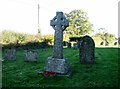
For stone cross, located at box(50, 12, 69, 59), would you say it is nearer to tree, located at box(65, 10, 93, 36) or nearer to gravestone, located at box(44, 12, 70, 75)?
gravestone, located at box(44, 12, 70, 75)

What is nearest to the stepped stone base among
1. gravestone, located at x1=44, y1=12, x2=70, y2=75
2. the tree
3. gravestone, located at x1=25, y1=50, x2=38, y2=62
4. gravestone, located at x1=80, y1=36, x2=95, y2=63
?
gravestone, located at x1=44, y1=12, x2=70, y2=75

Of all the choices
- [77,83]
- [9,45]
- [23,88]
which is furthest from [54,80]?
[9,45]

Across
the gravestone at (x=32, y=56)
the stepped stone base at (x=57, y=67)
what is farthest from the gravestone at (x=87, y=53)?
the stepped stone base at (x=57, y=67)

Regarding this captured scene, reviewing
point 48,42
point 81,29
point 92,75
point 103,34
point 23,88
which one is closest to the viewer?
point 23,88

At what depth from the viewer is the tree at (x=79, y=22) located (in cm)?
8150

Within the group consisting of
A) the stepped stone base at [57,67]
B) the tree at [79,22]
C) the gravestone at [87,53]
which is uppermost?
the tree at [79,22]

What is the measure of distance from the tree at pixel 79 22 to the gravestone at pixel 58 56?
68.0 metres

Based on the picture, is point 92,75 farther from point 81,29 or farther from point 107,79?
point 81,29

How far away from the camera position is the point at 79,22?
82562 mm

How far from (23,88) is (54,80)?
6.33 ft

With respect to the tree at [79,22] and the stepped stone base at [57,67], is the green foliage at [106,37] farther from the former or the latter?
the stepped stone base at [57,67]

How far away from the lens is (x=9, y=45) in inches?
1247

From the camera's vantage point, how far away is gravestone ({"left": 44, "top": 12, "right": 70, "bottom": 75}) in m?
12.0

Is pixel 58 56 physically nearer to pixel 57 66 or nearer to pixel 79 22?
pixel 57 66
